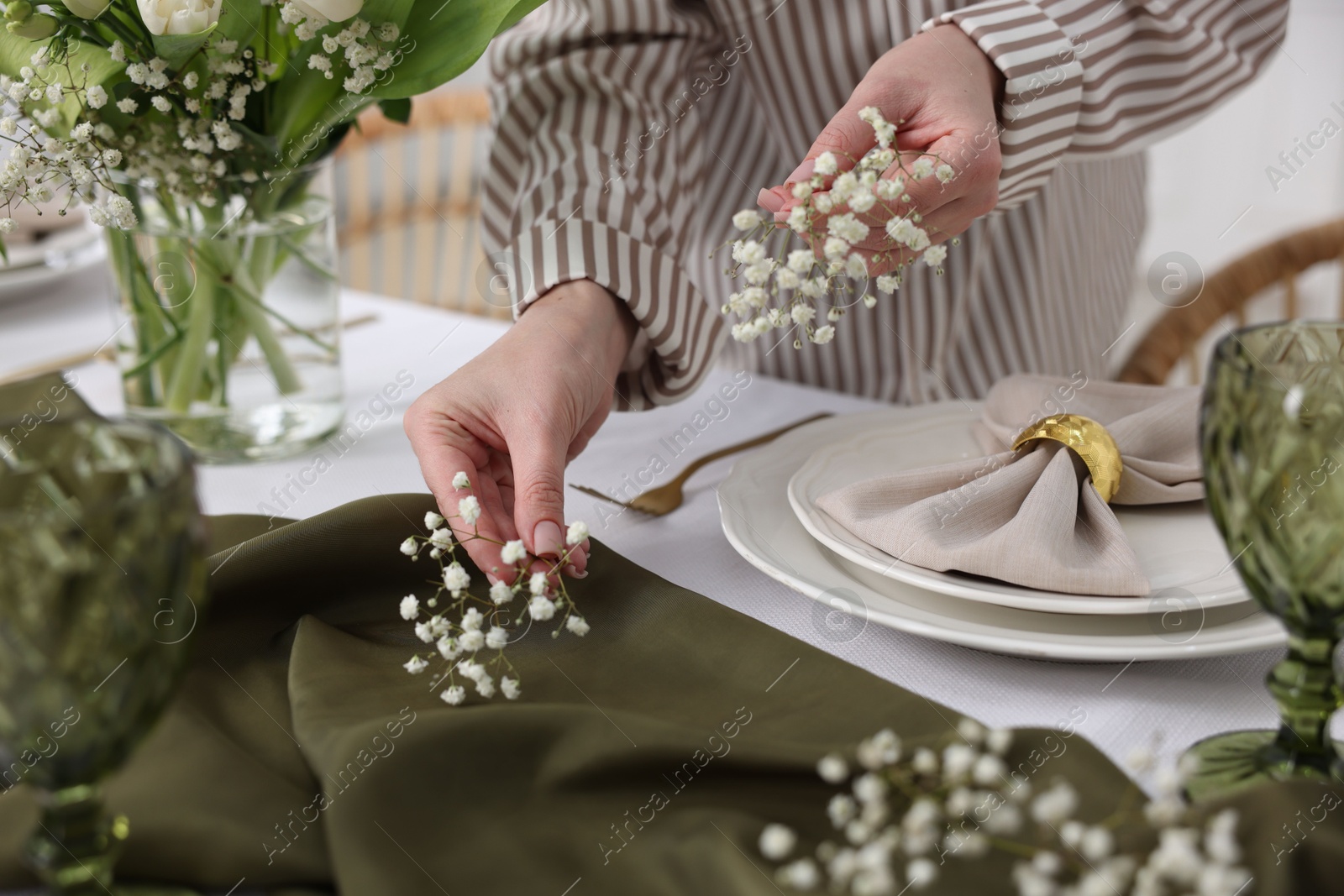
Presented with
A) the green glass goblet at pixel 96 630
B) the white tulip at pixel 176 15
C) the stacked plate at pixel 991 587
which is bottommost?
the stacked plate at pixel 991 587

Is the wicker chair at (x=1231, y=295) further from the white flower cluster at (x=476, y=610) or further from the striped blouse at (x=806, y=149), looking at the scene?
the white flower cluster at (x=476, y=610)

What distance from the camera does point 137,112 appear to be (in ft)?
2.56

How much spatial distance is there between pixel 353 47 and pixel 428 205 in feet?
4.59

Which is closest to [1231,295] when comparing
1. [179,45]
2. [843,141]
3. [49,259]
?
[843,141]

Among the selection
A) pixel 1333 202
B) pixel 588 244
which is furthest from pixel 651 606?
pixel 1333 202

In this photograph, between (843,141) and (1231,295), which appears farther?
(1231,295)

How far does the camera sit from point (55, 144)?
739 millimetres

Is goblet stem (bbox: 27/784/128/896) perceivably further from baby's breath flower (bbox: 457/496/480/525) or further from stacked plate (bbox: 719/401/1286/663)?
stacked plate (bbox: 719/401/1286/663)

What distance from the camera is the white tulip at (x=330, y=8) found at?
2.19 feet

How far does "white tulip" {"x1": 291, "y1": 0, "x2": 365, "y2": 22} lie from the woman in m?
0.22

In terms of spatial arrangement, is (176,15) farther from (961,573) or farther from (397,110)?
(961,573)

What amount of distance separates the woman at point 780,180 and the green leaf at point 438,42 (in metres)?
0.14

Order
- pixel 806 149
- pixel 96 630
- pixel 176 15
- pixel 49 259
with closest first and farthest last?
pixel 96 630, pixel 176 15, pixel 806 149, pixel 49 259

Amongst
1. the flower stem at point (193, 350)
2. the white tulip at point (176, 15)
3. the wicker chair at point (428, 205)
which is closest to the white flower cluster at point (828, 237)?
the white tulip at point (176, 15)
